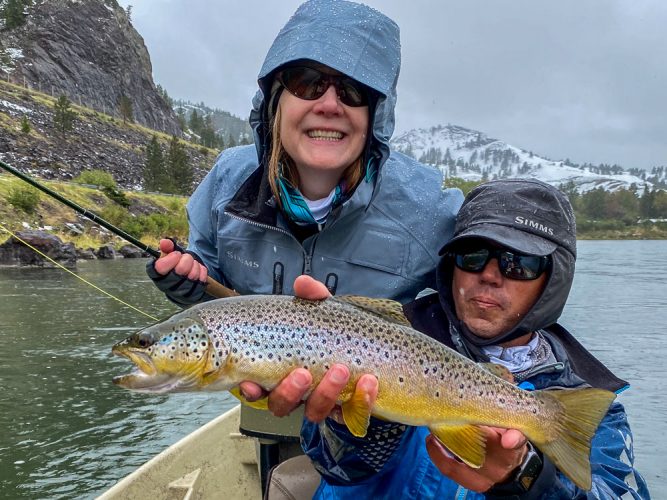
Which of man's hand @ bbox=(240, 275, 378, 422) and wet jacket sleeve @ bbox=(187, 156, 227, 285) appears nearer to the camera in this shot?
man's hand @ bbox=(240, 275, 378, 422)

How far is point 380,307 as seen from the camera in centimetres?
262

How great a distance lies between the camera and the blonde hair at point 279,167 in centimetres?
334

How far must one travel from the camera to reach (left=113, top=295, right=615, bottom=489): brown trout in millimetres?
2340

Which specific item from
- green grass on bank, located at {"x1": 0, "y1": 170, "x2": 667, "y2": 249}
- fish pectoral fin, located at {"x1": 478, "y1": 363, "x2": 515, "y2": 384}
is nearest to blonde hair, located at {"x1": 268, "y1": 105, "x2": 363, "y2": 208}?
fish pectoral fin, located at {"x1": 478, "y1": 363, "x2": 515, "y2": 384}

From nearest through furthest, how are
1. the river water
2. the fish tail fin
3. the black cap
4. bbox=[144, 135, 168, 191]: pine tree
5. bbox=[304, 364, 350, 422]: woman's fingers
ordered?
bbox=[304, 364, 350, 422]: woman's fingers < the fish tail fin < the black cap < the river water < bbox=[144, 135, 168, 191]: pine tree

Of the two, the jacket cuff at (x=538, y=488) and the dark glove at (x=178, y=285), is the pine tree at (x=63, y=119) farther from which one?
the jacket cuff at (x=538, y=488)

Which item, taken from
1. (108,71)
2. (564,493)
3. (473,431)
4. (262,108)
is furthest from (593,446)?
(108,71)

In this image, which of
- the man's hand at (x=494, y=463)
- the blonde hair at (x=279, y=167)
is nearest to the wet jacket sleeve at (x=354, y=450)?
the man's hand at (x=494, y=463)

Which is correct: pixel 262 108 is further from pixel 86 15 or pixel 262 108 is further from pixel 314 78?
pixel 86 15

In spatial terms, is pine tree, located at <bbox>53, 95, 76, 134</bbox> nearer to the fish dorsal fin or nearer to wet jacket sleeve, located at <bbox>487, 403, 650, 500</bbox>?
the fish dorsal fin

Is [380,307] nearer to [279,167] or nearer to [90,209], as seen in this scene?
[279,167]

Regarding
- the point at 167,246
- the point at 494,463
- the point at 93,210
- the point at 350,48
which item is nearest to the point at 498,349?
the point at 494,463

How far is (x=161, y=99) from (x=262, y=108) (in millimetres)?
128179

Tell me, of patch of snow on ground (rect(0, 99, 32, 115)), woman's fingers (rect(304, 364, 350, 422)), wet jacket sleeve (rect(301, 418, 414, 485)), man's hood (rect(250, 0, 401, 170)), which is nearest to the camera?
woman's fingers (rect(304, 364, 350, 422))
